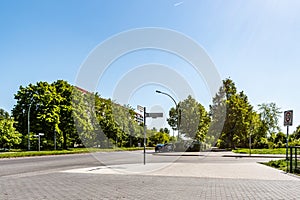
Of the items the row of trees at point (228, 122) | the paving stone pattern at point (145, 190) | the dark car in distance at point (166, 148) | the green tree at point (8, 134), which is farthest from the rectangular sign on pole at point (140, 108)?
the green tree at point (8, 134)

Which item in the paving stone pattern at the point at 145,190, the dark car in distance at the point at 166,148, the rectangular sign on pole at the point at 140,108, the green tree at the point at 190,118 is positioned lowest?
the dark car in distance at the point at 166,148

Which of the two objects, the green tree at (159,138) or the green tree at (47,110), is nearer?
the green tree at (159,138)

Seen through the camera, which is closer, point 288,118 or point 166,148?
point 288,118

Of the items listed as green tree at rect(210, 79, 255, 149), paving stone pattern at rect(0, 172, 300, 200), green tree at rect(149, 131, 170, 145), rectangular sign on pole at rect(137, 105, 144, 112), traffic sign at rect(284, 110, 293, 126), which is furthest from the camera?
green tree at rect(210, 79, 255, 149)

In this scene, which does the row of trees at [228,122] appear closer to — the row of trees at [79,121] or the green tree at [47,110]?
the row of trees at [79,121]

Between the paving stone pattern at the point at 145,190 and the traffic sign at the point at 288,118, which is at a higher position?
the traffic sign at the point at 288,118

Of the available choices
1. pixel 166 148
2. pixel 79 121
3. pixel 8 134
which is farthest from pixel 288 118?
pixel 8 134

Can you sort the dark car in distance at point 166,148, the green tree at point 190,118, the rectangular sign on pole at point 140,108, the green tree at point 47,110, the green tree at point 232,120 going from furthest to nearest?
the green tree at point 47,110, the green tree at point 232,120, the dark car in distance at point 166,148, the green tree at point 190,118, the rectangular sign on pole at point 140,108

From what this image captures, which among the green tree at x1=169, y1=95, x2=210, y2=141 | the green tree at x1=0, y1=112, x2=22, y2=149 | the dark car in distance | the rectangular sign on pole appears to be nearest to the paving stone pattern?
the rectangular sign on pole

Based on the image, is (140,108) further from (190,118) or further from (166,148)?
(166,148)

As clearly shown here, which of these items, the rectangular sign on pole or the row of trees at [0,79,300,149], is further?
the row of trees at [0,79,300,149]

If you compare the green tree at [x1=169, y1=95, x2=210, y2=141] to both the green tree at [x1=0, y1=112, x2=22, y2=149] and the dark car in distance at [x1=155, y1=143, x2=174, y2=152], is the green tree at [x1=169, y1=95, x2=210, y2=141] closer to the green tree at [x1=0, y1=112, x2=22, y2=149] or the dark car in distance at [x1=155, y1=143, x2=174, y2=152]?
the dark car in distance at [x1=155, y1=143, x2=174, y2=152]

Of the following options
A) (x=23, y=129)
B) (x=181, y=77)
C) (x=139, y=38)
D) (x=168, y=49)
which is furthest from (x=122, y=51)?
(x=23, y=129)

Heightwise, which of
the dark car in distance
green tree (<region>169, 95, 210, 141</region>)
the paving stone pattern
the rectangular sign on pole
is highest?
the rectangular sign on pole
